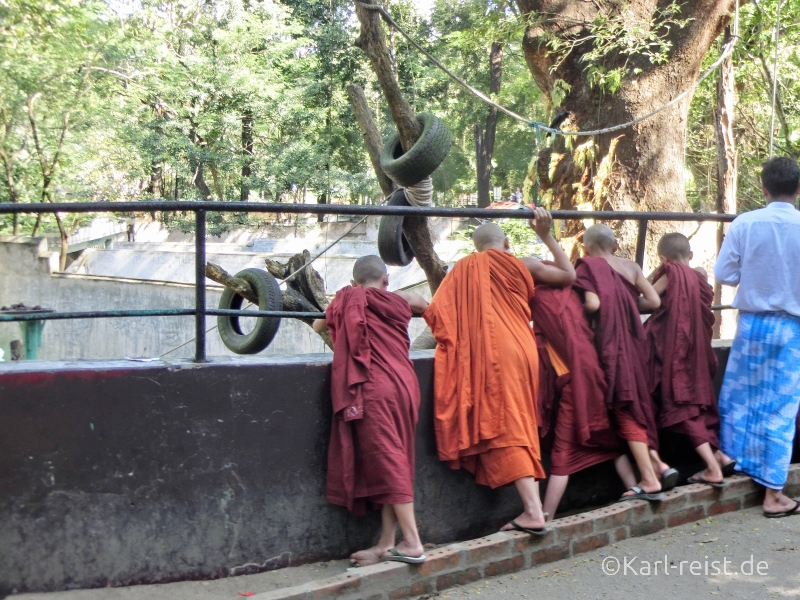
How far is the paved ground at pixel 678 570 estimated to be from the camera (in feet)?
10.1

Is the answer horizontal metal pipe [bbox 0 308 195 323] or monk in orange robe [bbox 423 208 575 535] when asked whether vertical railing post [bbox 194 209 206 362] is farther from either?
monk in orange robe [bbox 423 208 575 535]

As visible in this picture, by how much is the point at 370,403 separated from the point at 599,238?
156cm

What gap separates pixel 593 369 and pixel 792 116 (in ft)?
32.4

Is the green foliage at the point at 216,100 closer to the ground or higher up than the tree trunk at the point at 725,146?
higher up

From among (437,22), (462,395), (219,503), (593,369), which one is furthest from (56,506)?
(437,22)

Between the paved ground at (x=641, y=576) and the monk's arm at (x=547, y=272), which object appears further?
the monk's arm at (x=547, y=272)

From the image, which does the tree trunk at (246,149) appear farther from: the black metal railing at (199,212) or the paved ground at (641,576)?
the paved ground at (641,576)

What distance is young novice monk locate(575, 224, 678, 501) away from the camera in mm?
3693

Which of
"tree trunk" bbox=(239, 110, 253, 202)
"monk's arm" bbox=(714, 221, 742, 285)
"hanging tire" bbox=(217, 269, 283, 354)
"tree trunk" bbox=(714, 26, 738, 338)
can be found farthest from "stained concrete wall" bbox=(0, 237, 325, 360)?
"monk's arm" bbox=(714, 221, 742, 285)

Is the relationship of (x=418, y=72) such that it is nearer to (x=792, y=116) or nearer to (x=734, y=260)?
(x=792, y=116)

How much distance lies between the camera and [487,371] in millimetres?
3363

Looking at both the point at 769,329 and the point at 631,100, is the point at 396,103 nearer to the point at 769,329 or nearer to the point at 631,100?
the point at 631,100

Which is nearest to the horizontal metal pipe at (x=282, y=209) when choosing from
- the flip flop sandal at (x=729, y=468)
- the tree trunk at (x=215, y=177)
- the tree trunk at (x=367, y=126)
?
the flip flop sandal at (x=729, y=468)

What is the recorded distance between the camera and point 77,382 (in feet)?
9.78
